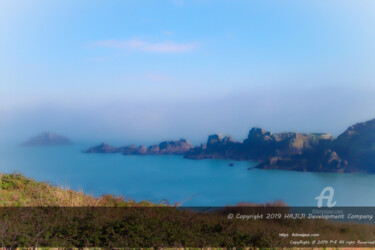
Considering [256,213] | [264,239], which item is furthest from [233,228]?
[256,213]

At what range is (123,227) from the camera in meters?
6.07

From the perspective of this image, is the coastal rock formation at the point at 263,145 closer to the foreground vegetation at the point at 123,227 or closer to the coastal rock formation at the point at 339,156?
the coastal rock formation at the point at 339,156

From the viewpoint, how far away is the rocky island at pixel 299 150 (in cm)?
1191

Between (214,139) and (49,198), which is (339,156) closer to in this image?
(214,139)

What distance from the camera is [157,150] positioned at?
512 inches

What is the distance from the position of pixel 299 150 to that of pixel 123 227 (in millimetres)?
7805

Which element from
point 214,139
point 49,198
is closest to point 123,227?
point 49,198

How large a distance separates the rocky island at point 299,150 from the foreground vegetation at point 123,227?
4.29m

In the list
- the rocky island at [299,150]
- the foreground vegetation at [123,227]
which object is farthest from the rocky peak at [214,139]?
the foreground vegetation at [123,227]

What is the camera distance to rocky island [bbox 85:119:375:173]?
11906 millimetres

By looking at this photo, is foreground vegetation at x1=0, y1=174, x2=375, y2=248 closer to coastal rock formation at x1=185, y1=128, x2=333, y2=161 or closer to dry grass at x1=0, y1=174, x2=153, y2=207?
dry grass at x1=0, y1=174, x2=153, y2=207

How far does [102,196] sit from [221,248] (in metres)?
3.78

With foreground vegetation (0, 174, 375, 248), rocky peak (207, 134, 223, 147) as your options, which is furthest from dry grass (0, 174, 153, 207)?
rocky peak (207, 134, 223, 147)

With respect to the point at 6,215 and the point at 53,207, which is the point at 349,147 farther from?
the point at 6,215
